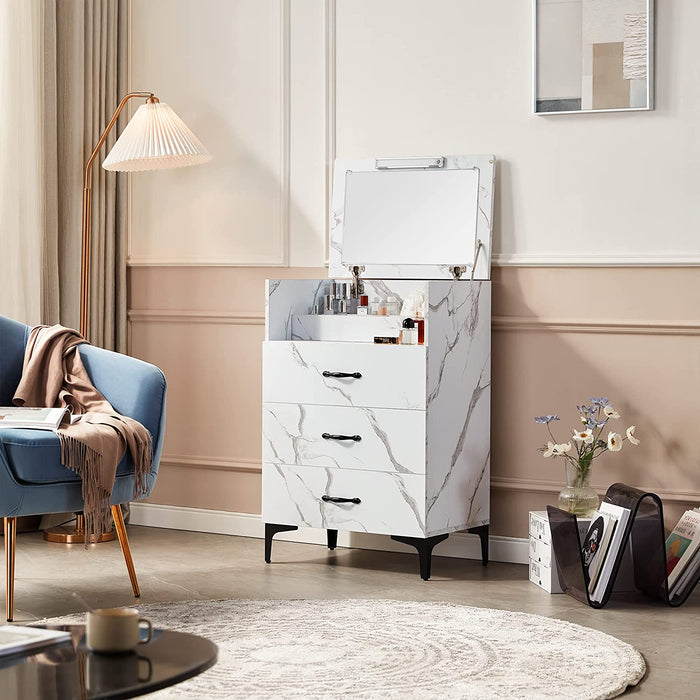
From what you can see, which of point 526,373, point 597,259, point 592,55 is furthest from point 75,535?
point 592,55

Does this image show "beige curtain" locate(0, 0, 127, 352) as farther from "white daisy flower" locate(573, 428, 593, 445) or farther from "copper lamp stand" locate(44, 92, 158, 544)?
"white daisy flower" locate(573, 428, 593, 445)

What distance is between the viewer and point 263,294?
4.05 metres

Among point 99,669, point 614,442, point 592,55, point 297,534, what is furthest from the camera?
point 297,534

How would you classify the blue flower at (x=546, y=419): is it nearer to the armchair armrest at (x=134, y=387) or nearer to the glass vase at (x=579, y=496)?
the glass vase at (x=579, y=496)

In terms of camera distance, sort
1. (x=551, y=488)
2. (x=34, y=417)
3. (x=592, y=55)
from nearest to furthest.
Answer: (x=34, y=417) → (x=592, y=55) → (x=551, y=488)

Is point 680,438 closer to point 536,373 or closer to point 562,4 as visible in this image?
point 536,373

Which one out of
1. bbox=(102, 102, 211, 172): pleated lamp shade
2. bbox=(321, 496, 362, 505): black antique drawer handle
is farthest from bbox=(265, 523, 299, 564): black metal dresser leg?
bbox=(102, 102, 211, 172): pleated lamp shade

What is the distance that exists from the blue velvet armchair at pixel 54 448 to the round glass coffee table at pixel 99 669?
1.27 meters

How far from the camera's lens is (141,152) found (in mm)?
3834

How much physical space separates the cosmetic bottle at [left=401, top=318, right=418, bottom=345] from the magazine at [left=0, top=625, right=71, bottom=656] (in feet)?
6.23

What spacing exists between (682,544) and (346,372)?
114 cm

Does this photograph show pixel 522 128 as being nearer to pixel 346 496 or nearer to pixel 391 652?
pixel 346 496

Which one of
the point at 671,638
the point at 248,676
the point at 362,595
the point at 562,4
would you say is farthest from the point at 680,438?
the point at 248,676

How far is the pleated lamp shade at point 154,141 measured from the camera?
3.83 meters
